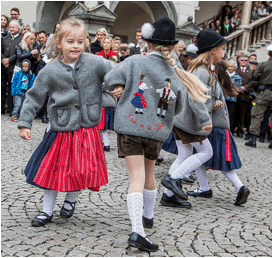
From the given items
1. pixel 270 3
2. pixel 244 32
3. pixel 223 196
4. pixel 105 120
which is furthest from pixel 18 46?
pixel 270 3

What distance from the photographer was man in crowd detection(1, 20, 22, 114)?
31.9ft

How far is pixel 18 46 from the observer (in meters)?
9.46

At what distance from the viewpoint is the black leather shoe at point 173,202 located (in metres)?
4.42

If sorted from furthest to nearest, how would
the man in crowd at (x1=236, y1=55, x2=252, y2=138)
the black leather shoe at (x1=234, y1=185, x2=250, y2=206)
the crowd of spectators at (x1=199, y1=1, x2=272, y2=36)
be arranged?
1. the crowd of spectators at (x1=199, y1=1, x2=272, y2=36)
2. the man in crowd at (x1=236, y1=55, x2=252, y2=138)
3. the black leather shoe at (x1=234, y1=185, x2=250, y2=206)

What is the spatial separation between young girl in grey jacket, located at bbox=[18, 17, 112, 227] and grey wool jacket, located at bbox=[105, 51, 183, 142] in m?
0.35

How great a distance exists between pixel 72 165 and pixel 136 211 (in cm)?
66

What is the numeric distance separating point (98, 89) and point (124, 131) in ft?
1.83

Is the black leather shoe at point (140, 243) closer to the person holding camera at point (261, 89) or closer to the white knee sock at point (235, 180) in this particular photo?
the white knee sock at point (235, 180)

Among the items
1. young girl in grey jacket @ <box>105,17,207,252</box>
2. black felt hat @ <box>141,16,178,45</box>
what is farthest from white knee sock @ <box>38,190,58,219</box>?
black felt hat @ <box>141,16,178,45</box>

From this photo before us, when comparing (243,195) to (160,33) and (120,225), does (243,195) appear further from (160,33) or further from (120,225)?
(160,33)

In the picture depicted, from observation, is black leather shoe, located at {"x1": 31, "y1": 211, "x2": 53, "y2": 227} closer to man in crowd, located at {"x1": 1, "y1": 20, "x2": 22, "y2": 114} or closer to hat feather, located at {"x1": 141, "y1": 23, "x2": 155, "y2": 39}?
hat feather, located at {"x1": 141, "y1": 23, "x2": 155, "y2": 39}

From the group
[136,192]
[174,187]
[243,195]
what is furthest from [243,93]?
[136,192]

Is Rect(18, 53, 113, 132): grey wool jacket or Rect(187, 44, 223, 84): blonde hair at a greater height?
Rect(187, 44, 223, 84): blonde hair

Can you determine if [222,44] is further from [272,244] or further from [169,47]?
[272,244]
